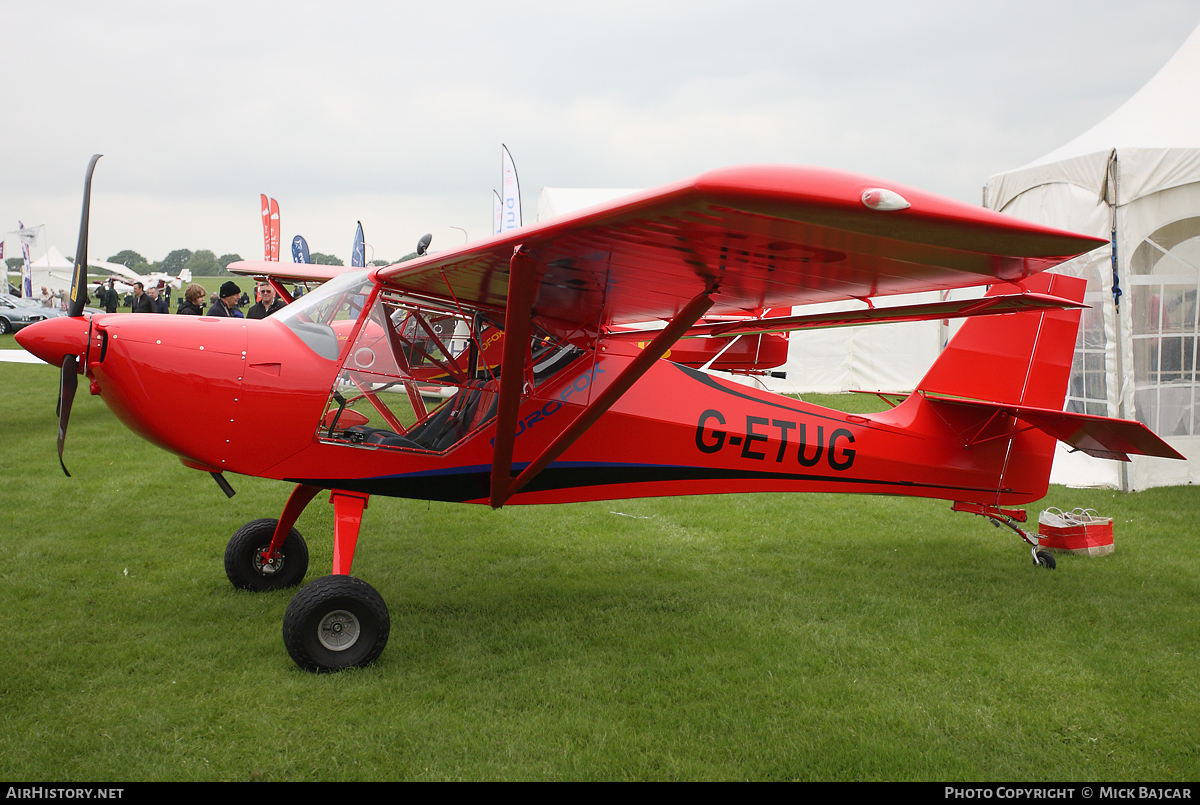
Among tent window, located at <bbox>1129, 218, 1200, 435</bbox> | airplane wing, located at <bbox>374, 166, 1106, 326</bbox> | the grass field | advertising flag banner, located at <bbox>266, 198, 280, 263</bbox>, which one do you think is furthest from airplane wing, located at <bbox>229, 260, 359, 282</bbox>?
advertising flag banner, located at <bbox>266, 198, 280, 263</bbox>

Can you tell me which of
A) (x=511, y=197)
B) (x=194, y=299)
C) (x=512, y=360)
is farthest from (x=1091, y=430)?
(x=511, y=197)

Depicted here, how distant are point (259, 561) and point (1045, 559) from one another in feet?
19.8

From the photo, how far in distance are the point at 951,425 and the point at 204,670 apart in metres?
5.27

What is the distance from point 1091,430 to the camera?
504 centimetres

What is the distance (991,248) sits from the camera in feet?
8.79

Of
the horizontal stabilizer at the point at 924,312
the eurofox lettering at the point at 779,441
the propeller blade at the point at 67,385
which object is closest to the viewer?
the horizontal stabilizer at the point at 924,312

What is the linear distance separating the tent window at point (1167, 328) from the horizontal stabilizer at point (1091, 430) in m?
4.12

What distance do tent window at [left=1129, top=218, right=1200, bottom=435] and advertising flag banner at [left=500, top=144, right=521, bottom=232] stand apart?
576 inches

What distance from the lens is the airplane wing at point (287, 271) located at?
10812mm

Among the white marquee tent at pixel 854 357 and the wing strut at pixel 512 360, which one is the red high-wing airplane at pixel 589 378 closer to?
the wing strut at pixel 512 360

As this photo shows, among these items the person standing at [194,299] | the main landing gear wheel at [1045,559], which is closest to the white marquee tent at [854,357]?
the person standing at [194,299]

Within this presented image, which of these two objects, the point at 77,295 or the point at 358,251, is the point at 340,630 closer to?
the point at 77,295

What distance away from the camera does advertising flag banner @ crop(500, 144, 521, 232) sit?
20188 mm
